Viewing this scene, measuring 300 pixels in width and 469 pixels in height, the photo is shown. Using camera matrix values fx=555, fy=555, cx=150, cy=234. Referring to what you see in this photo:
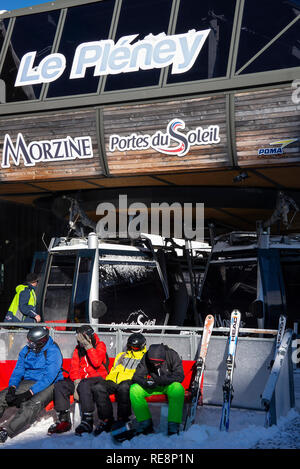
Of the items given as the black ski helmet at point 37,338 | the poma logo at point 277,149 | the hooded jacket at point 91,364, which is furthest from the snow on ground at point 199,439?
the poma logo at point 277,149

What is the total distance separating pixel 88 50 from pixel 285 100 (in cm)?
469

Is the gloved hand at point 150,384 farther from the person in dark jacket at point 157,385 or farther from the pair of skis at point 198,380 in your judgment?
the pair of skis at point 198,380

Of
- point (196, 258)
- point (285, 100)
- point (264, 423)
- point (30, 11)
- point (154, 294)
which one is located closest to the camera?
point (264, 423)

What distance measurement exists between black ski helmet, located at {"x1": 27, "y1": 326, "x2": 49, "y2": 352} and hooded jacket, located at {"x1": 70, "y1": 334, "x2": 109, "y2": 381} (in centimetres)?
47

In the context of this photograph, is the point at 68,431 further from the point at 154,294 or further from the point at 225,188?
the point at 225,188

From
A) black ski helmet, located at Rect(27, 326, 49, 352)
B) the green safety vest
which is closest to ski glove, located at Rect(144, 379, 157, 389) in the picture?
black ski helmet, located at Rect(27, 326, 49, 352)

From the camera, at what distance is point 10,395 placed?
6750mm

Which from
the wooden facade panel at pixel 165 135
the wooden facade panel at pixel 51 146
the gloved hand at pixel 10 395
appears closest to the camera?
the gloved hand at pixel 10 395

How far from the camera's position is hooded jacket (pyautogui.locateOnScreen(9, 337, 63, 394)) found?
712 cm

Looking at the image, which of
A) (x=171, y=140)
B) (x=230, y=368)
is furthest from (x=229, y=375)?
(x=171, y=140)

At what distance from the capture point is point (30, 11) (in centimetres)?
1316

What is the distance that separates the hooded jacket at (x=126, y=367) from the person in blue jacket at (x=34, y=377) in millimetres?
717

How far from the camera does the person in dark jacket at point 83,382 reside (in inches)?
256
